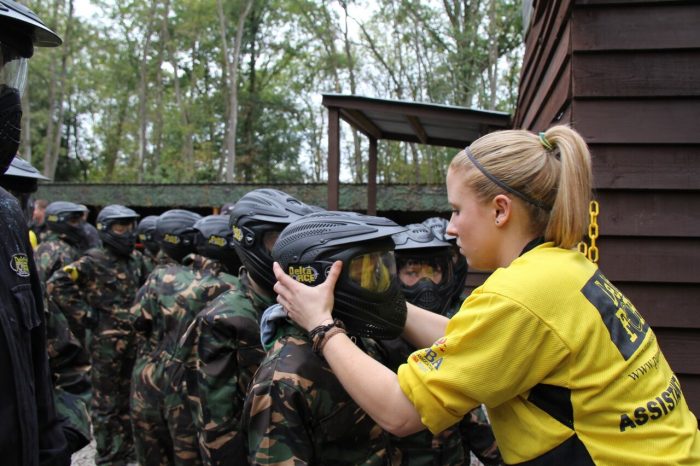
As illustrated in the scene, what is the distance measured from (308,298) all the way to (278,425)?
1.63 feet

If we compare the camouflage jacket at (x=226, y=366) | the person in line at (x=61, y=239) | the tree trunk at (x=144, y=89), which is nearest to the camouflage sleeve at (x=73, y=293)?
the person in line at (x=61, y=239)

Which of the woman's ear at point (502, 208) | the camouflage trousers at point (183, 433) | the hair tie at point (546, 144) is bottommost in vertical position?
the camouflage trousers at point (183, 433)

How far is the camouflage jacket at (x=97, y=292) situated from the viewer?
24.0 feet

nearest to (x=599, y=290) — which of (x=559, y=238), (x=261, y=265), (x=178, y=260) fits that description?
(x=559, y=238)

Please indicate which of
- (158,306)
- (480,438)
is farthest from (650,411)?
(158,306)

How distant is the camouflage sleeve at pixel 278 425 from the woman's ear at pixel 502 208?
100 centimetres

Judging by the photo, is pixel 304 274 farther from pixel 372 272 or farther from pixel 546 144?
pixel 546 144

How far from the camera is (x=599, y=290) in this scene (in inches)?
72.5

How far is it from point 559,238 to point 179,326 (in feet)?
12.9

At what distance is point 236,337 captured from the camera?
3.42 meters

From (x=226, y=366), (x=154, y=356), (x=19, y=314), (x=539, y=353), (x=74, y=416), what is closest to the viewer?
(x=539, y=353)

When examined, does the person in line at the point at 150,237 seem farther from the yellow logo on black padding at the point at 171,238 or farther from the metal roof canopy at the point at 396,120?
the metal roof canopy at the point at 396,120

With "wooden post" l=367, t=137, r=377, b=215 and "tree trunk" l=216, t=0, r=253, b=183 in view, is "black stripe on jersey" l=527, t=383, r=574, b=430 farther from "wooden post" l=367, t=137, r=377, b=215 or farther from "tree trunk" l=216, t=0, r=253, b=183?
"tree trunk" l=216, t=0, r=253, b=183

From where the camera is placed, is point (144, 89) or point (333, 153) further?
point (144, 89)
